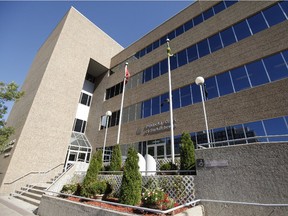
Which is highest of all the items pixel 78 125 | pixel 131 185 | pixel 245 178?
pixel 78 125

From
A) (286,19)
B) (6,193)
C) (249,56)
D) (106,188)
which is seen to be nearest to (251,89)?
(249,56)

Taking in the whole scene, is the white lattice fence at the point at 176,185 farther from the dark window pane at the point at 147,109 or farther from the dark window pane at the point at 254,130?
the dark window pane at the point at 147,109

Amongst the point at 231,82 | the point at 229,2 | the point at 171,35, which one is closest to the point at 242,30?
the point at 229,2

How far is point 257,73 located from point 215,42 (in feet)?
16.9

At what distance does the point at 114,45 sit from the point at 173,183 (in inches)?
1120

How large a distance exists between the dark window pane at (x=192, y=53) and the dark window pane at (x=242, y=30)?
3.74 m

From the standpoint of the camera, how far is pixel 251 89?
12.2m

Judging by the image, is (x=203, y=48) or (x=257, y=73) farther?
(x=203, y=48)

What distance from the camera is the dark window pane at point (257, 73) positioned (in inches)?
473

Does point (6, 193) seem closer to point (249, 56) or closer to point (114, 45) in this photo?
point (249, 56)

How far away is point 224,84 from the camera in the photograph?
45.4 ft

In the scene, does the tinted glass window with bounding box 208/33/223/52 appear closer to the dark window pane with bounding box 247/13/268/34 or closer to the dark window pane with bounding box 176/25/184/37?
the dark window pane with bounding box 247/13/268/34

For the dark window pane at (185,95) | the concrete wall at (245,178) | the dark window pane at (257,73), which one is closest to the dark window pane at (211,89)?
the dark window pane at (185,95)

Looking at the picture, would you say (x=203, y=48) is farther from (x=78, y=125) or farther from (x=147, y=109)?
(x=78, y=125)
